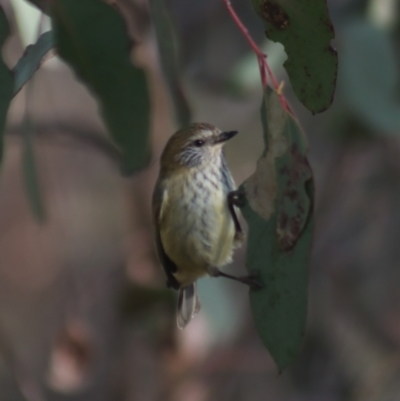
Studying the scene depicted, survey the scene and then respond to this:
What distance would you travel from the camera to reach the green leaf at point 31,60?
5.71 ft

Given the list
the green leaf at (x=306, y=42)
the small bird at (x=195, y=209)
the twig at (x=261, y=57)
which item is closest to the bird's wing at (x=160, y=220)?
the small bird at (x=195, y=209)

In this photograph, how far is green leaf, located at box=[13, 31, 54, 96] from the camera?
174cm

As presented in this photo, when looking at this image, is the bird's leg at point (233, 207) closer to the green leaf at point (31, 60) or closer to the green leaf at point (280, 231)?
the green leaf at point (280, 231)

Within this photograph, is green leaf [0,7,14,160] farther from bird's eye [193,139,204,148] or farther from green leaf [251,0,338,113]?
bird's eye [193,139,204,148]

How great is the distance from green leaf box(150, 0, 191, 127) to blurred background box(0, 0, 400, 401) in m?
0.42

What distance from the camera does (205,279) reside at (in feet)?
9.80

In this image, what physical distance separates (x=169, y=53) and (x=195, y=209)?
461 millimetres

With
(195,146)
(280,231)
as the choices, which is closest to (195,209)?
(195,146)

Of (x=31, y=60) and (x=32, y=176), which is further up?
(x=31, y=60)

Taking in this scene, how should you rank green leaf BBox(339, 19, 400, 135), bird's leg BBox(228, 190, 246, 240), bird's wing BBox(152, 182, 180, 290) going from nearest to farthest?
1. bird's leg BBox(228, 190, 246, 240)
2. bird's wing BBox(152, 182, 180, 290)
3. green leaf BBox(339, 19, 400, 135)

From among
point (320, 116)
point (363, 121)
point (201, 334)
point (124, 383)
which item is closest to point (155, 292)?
point (201, 334)

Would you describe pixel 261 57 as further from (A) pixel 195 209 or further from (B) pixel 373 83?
(B) pixel 373 83

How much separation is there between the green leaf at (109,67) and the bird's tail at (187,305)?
0.67 metres

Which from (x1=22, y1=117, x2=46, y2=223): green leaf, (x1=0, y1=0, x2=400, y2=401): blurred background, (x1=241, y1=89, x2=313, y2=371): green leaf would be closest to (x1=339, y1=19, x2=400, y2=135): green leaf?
(x1=0, y1=0, x2=400, y2=401): blurred background
